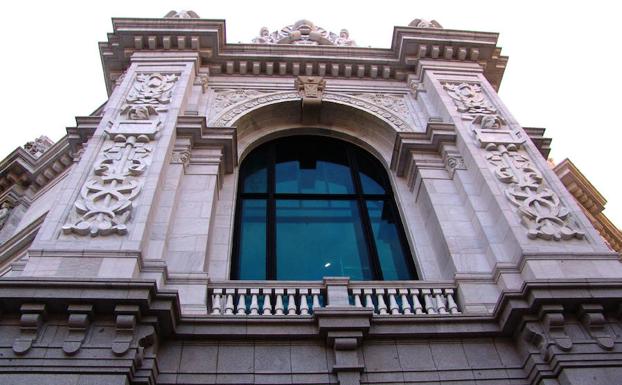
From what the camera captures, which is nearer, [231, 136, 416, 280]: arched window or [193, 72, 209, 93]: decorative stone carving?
[231, 136, 416, 280]: arched window

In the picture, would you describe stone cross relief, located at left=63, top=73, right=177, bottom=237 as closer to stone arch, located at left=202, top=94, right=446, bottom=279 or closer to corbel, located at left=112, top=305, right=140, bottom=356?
corbel, located at left=112, top=305, right=140, bottom=356

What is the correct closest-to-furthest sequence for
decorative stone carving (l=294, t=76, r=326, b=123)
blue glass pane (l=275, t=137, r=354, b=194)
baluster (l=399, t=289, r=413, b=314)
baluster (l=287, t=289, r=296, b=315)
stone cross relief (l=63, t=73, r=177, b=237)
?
1. baluster (l=287, t=289, r=296, b=315)
2. baluster (l=399, t=289, r=413, b=314)
3. stone cross relief (l=63, t=73, r=177, b=237)
4. blue glass pane (l=275, t=137, r=354, b=194)
5. decorative stone carving (l=294, t=76, r=326, b=123)

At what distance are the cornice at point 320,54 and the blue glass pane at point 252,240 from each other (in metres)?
4.98

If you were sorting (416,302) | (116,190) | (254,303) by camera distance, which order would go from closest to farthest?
(254,303)
(416,302)
(116,190)

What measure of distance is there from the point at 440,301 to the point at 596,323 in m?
2.29

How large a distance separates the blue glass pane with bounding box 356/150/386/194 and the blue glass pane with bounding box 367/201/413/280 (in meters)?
0.61

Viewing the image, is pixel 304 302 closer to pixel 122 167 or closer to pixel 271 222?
→ pixel 271 222

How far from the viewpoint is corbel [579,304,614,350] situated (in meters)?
7.66

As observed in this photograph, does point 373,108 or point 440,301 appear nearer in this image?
point 440,301

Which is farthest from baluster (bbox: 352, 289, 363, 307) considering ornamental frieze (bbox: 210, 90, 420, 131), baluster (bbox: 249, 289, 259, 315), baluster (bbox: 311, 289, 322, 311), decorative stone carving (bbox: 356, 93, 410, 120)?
decorative stone carving (bbox: 356, 93, 410, 120)

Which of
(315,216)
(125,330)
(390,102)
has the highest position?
(390,102)

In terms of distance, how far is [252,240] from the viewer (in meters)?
11.8

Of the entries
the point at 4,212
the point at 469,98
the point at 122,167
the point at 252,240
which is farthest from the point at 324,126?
the point at 4,212

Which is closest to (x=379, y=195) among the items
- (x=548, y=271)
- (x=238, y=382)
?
(x=548, y=271)
